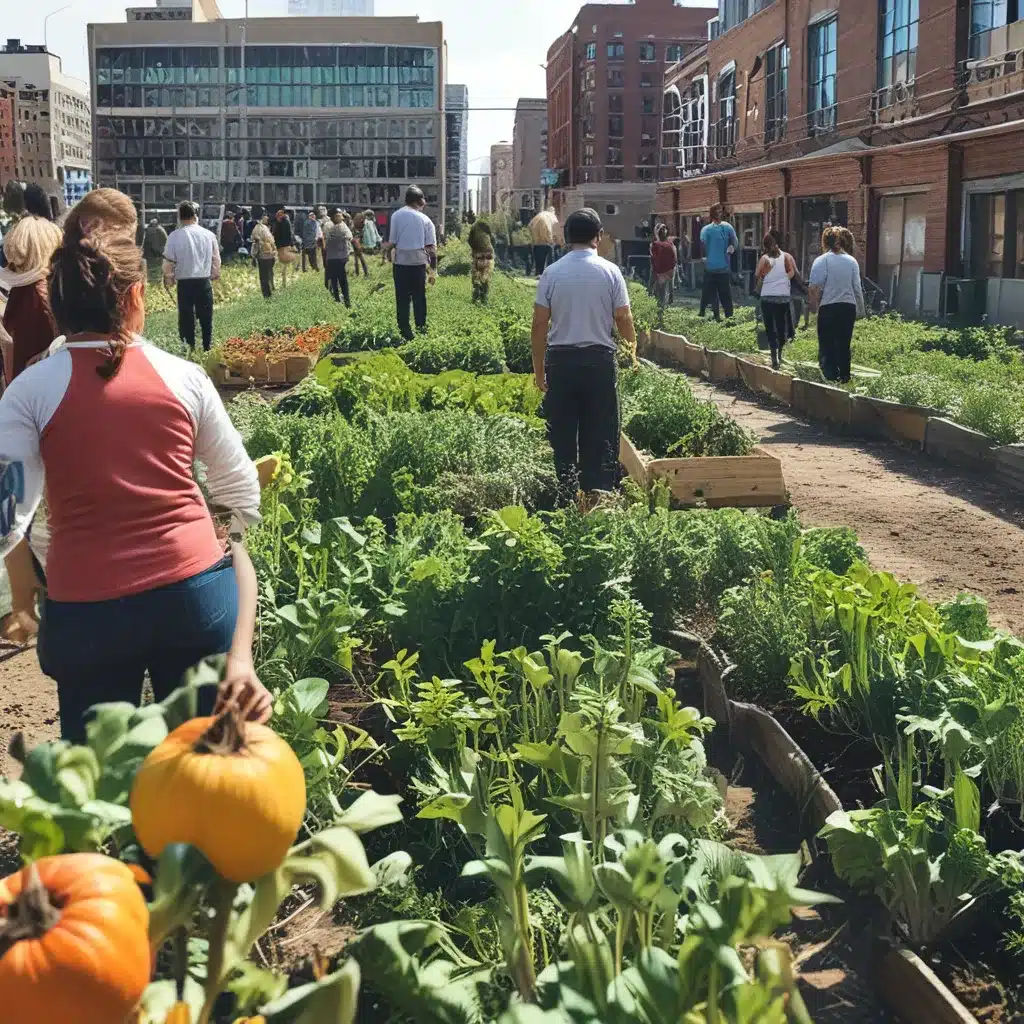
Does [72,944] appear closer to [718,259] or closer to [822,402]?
[822,402]

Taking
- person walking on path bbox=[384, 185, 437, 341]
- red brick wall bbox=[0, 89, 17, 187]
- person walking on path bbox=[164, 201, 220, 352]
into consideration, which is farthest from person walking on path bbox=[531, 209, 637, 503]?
red brick wall bbox=[0, 89, 17, 187]

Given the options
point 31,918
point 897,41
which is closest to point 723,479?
point 31,918

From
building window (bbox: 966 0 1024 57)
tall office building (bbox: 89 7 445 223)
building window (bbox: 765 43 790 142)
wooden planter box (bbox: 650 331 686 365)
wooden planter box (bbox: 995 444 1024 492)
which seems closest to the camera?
wooden planter box (bbox: 995 444 1024 492)

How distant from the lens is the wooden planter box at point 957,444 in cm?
1143

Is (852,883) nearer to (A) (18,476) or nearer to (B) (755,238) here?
(A) (18,476)

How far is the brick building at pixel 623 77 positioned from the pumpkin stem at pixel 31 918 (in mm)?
110244

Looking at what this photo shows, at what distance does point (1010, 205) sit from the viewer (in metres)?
24.4

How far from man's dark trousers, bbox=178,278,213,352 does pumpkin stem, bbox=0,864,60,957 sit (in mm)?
14903

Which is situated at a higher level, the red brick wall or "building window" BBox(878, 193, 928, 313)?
the red brick wall

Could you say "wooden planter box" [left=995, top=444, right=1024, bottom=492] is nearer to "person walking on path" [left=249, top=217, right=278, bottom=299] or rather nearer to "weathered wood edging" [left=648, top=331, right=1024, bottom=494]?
"weathered wood edging" [left=648, top=331, right=1024, bottom=494]

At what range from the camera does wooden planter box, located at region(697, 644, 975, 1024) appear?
→ 327cm

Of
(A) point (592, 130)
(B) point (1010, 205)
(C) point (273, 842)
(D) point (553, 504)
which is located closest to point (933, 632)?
(C) point (273, 842)

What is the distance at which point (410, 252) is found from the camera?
16.8 meters

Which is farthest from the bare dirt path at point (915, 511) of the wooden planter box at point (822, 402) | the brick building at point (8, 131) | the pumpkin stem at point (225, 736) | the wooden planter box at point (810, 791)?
the brick building at point (8, 131)
